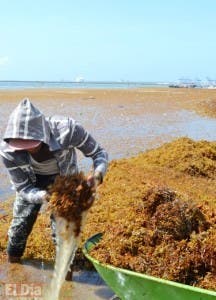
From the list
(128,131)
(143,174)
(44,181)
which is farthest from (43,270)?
(128,131)

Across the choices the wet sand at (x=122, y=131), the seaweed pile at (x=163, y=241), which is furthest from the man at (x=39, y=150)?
the wet sand at (x=122, y=131)

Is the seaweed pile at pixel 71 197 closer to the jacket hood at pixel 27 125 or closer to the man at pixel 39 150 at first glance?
the man at pixel 39 150

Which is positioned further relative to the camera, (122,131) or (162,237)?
(122,131)

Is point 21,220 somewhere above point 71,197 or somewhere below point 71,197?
below

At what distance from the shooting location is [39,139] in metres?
4.29

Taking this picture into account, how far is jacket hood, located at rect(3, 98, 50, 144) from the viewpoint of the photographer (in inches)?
167

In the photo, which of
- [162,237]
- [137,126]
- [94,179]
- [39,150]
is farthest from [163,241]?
[137,126]

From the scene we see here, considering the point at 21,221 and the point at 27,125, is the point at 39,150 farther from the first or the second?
the point at 21,221

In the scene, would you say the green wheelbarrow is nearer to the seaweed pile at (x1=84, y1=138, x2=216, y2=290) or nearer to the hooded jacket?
the seaweed pile at (x1=84, y1=138, x2=216, y2=290)

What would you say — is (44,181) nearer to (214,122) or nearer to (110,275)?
(110,275)

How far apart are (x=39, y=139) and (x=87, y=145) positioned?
2.32ft

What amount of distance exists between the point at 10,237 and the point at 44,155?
1.42m

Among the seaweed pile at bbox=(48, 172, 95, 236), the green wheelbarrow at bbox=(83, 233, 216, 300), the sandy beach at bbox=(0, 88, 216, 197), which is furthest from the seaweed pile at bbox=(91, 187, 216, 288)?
the sandy beach at bbox=(0, 88, 216, 197)

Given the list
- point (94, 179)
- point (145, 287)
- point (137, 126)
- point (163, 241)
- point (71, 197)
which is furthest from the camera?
point (137, 126)
